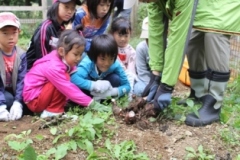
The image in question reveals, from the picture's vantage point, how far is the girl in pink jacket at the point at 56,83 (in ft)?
10.9

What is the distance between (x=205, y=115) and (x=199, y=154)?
21.1 inches

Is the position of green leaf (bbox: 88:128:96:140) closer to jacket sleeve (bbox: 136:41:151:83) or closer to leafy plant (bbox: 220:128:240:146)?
leafy plant (bbox: 220:128:240:146)

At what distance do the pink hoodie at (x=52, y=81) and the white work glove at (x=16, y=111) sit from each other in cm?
8

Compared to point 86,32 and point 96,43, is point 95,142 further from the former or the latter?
point 86,32

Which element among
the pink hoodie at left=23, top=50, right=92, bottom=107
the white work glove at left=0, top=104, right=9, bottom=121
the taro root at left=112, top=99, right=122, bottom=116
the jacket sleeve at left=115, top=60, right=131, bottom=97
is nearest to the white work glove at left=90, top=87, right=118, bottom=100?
the jacket sleeve at left=115, top=60, right=131, bottom=97

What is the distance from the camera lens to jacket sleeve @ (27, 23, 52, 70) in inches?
149

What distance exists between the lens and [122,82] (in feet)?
12.9

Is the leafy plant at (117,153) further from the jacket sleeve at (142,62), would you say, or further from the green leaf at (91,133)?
the jacket sleeve at (142,62)

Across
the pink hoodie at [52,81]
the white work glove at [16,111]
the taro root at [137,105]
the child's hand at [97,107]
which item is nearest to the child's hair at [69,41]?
the pink hoodie at [52,81]

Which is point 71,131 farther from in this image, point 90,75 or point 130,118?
point 90,75

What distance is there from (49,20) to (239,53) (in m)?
2.68

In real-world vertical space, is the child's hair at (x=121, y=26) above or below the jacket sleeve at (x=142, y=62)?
above

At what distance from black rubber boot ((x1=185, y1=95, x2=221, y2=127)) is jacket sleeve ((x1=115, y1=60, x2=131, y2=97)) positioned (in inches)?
37.2

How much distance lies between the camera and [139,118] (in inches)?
119
